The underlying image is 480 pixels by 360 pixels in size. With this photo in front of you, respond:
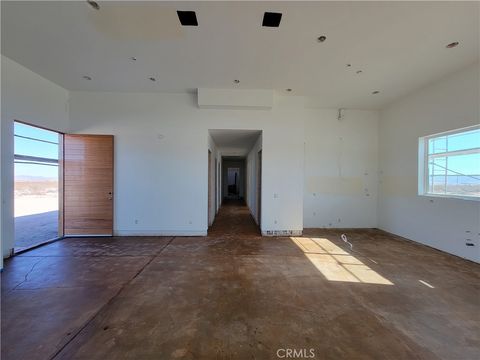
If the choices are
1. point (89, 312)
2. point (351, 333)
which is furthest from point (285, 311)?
point (89, 312)

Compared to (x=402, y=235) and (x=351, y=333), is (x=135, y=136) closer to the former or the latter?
(x=351, y=333)

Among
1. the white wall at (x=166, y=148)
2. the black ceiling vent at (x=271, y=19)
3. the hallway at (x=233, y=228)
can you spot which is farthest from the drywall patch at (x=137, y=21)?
the hallway at (x=233, y=228)

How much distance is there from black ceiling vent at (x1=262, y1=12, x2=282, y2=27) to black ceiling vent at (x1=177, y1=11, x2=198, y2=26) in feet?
2.91

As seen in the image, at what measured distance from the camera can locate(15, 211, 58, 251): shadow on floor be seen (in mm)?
4352

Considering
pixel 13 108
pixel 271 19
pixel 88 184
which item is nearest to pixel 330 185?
pixel 271 19

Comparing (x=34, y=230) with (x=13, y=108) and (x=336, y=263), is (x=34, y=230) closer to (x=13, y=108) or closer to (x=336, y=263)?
(x=13, y=108)

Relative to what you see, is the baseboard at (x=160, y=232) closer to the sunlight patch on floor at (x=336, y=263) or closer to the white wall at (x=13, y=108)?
the white wall at (x=13, y=108)

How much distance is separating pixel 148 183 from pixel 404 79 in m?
6.03

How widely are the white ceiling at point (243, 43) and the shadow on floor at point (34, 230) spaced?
346cm

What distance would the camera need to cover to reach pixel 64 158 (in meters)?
4.80

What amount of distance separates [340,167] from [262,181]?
258cm

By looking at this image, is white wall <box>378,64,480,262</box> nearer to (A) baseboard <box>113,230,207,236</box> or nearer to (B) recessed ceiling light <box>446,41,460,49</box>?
(B) recessed ceiling light <box>446,41,460,49</box>

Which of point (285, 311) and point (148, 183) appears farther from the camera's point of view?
point (148, 183)

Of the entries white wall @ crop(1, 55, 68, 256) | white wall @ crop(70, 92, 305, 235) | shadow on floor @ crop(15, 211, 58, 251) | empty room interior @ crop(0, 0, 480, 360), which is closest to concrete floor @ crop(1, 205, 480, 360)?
empty room interior @ crop(0, 0, 480, 360)
